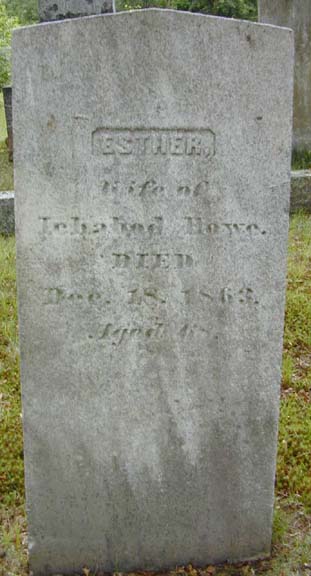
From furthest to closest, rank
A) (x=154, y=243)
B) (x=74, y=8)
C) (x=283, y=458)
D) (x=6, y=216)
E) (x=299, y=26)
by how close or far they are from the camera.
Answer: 1. (x=299, y=26)
2. (x=6, y=216)
3. (x=74, y=8)
4. (x=283, y=458)
5. (x=154, y=243)

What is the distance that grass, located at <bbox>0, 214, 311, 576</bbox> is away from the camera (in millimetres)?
3047

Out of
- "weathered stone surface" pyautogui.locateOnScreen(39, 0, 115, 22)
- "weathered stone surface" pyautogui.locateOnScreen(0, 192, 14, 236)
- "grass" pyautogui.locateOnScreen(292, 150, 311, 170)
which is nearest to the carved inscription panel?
"weathered stone surface" pyautogui.locateOnScreen(39, 0, 115, 22)

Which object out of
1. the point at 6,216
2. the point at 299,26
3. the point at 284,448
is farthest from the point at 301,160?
the point at 284,448

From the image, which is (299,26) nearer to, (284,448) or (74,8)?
(74,8)

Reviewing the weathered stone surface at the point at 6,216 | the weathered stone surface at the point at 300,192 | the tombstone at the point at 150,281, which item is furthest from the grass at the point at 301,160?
the tombstone at the point at 150,281

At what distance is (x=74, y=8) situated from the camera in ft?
18.2

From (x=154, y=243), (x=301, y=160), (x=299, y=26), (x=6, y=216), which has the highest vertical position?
(x=299, y=26)

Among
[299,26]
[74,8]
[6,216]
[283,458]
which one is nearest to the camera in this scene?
[283,458]

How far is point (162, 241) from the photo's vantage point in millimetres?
2586

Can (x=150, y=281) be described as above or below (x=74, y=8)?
below

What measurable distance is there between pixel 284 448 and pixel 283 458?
0.25ft

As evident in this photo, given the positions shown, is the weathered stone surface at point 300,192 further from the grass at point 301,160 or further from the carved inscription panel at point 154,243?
the carved inscription panel at point 154,243

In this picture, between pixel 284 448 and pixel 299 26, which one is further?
pixel 299 26

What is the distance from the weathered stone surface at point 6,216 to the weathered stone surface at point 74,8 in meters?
2.22
